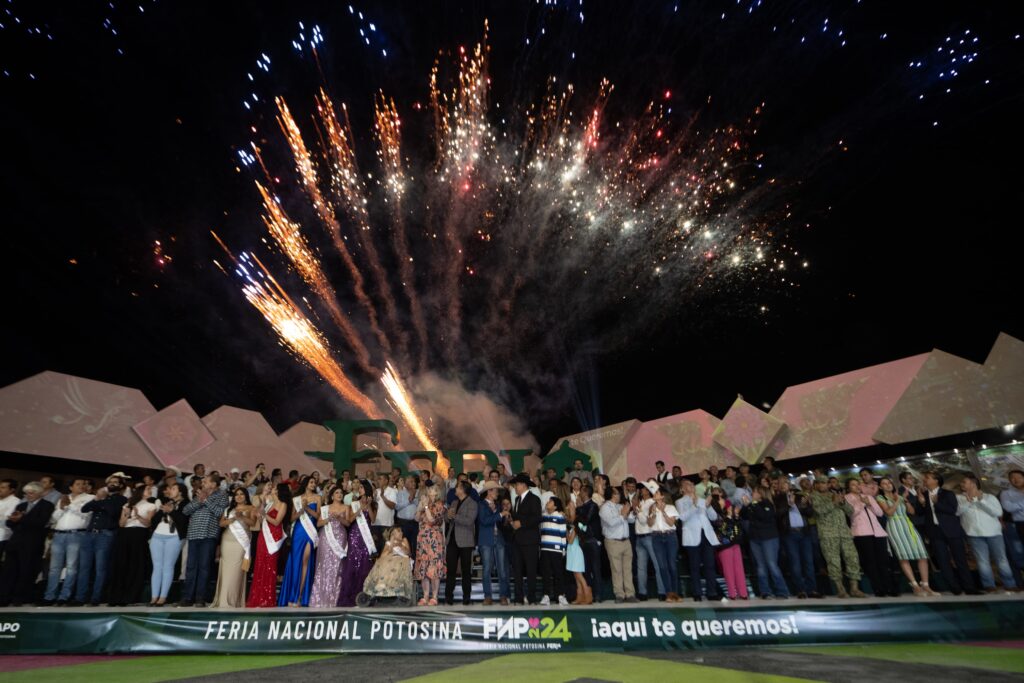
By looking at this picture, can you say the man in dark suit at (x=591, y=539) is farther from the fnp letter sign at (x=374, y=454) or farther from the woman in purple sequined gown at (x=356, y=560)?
the fnp letter sign at (x=374, y=454)

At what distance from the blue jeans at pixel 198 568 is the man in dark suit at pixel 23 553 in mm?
2619

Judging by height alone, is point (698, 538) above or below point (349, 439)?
below

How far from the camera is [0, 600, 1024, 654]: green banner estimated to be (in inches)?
257

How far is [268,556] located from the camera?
8.02 m

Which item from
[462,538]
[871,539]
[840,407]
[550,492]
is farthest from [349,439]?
[840,407]

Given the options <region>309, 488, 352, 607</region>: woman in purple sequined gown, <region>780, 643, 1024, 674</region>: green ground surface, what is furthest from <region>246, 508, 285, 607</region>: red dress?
<region>780, 643, 1024, 674</region>: green ground surface

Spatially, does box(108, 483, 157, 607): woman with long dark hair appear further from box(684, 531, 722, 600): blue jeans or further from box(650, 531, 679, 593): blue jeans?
box(684, 531, 722, 600): blue jeans

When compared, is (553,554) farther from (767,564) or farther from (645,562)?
(767,564)

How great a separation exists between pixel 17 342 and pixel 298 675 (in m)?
18.7

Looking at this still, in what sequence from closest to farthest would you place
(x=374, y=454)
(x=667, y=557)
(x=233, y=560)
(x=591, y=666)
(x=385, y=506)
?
1. (x=591, y=666)
2. (x=233, y=560)
3. (x=667, y=557)
4. (x=385, y=506)
5. (x=374, y=454)

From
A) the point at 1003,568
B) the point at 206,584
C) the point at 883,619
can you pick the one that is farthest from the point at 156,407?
the point at 1003,568

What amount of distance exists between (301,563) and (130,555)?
2.99 m

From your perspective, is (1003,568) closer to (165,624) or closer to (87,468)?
(165,624)

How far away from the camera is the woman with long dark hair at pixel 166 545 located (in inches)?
315
